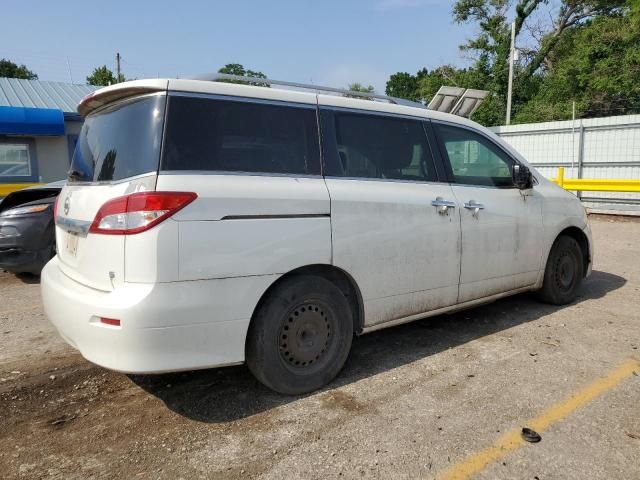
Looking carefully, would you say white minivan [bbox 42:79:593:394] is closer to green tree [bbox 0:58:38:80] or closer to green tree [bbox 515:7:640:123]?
green tree [bbox 515:7:640:123]

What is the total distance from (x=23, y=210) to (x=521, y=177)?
19.3 feet

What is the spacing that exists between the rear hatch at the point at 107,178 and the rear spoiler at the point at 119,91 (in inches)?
1.2

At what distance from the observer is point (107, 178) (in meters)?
2.97

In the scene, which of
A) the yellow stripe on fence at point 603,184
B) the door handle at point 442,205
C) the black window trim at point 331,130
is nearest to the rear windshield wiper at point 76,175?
the black window trim at point 331,130

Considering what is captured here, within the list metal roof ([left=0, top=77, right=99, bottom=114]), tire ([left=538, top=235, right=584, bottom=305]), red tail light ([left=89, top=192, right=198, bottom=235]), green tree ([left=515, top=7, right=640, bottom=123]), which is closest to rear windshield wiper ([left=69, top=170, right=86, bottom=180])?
red tail light ([left=89, top=192, right=198, bottom=235])

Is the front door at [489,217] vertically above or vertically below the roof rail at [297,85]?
below

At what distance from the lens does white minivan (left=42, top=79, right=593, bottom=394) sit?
2.70 meters

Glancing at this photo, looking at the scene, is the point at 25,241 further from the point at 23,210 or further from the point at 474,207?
the point at 474,207

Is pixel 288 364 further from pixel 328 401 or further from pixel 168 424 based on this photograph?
Result: pixel 168 424

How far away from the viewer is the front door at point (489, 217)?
13.6ft

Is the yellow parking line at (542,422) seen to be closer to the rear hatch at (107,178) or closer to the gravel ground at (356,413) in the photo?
the gravel ground at (356,413)

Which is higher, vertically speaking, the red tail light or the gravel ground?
the red tail light

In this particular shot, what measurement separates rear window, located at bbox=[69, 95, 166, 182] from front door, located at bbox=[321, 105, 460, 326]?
113 centimetres

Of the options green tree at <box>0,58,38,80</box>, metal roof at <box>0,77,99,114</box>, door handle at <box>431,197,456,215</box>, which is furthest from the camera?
green tree at <box>0,58,38,80</box>
